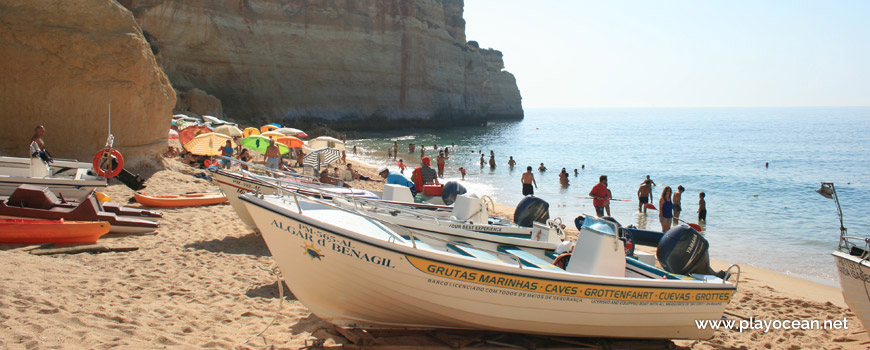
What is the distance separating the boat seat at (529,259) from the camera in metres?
6.37

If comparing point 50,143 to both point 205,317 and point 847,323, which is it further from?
point 847,323

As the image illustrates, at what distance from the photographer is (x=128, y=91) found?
13.4m

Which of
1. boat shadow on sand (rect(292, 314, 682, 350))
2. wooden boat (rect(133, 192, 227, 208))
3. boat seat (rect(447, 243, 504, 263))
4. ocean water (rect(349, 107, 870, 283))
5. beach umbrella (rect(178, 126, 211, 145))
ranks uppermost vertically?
beach umbrella (rect(178, 126, 211, 145))

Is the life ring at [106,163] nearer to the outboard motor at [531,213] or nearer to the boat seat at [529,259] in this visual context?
the outboard motor at [531,213]

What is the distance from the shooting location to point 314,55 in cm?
5022

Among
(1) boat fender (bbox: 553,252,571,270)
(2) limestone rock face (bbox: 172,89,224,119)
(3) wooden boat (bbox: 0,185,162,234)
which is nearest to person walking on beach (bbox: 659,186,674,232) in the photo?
(1) boat fender (bbox: 553,252,571,270)

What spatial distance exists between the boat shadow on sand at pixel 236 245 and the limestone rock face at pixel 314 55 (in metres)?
26.5

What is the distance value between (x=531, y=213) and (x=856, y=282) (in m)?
3.94

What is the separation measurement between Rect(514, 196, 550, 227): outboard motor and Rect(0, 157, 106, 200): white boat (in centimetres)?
697

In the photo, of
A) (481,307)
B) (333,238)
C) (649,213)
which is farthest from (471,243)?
(649,213)

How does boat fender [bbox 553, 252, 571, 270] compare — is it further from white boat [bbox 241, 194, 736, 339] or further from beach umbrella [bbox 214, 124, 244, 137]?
beach umbrella [bbox 214, 124, 244, 137]

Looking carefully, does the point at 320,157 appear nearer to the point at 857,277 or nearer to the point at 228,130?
the point at 228,130

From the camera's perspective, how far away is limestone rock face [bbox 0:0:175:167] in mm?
12281

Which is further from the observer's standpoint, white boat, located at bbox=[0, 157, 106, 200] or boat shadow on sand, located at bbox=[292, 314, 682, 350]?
white boat, located at bbox=[0, 157, 106, 200]
